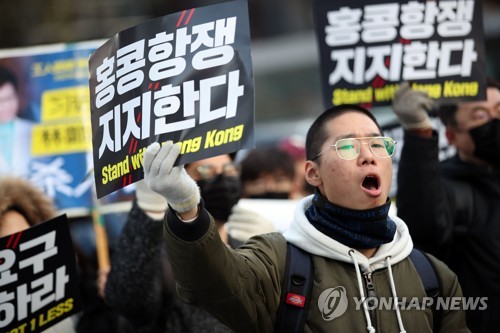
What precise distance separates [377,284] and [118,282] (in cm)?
144

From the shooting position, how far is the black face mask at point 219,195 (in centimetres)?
490

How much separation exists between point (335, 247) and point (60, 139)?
9.26 feet

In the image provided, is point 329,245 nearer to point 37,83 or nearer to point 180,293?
point 180,293

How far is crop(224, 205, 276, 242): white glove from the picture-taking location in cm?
499

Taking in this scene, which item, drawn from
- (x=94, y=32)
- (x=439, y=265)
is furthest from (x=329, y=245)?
(x=94, y=32)

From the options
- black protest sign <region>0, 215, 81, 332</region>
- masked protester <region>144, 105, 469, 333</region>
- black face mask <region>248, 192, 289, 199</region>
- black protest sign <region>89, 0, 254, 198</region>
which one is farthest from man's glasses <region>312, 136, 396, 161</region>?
black face mask <region>248, 192, 289, 199</region>

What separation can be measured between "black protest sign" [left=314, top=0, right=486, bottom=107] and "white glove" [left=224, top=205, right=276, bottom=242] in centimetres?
71

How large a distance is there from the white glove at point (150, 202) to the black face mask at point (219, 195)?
35 cm

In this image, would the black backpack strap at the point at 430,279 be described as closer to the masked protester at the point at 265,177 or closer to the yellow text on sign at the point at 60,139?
the masked protester at the point at 265,177

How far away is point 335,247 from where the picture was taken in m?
3.71

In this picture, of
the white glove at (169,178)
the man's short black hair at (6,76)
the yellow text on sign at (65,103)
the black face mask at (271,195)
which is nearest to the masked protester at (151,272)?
the white glove at (169,178)

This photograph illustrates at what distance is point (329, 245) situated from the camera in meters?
3.71

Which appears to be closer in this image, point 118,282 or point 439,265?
point 439,265

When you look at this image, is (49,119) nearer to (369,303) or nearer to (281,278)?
(281,278)
